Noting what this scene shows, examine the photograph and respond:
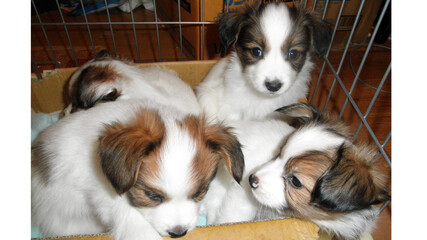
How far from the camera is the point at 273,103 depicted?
9.01 feet

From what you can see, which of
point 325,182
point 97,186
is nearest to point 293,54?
point 325,182

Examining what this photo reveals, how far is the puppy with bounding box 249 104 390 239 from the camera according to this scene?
56.3 inches

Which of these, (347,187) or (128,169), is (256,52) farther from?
(128,169)

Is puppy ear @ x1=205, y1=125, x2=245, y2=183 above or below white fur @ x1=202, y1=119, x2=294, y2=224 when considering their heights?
above

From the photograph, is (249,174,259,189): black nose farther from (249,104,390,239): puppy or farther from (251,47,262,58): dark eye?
(251,47,262,58): dark eye

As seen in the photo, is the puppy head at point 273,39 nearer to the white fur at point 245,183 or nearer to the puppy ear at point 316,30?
the puppy ear at point 316,30

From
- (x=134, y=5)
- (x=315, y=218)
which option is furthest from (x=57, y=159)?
(x=134, y=5)

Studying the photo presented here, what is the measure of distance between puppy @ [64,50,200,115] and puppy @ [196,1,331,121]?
1.76ft

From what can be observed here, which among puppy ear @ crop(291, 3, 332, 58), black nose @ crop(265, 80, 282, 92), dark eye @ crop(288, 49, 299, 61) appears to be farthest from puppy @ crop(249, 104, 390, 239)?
puppy ear @ crop(291, 3, 332, 58)

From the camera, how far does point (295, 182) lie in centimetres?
170

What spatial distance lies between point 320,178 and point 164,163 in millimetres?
812

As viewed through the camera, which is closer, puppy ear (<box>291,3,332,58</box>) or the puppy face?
the puppy face

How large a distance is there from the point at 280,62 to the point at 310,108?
46 centimetres

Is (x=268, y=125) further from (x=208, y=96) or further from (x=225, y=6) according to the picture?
(x=225, y=6)
